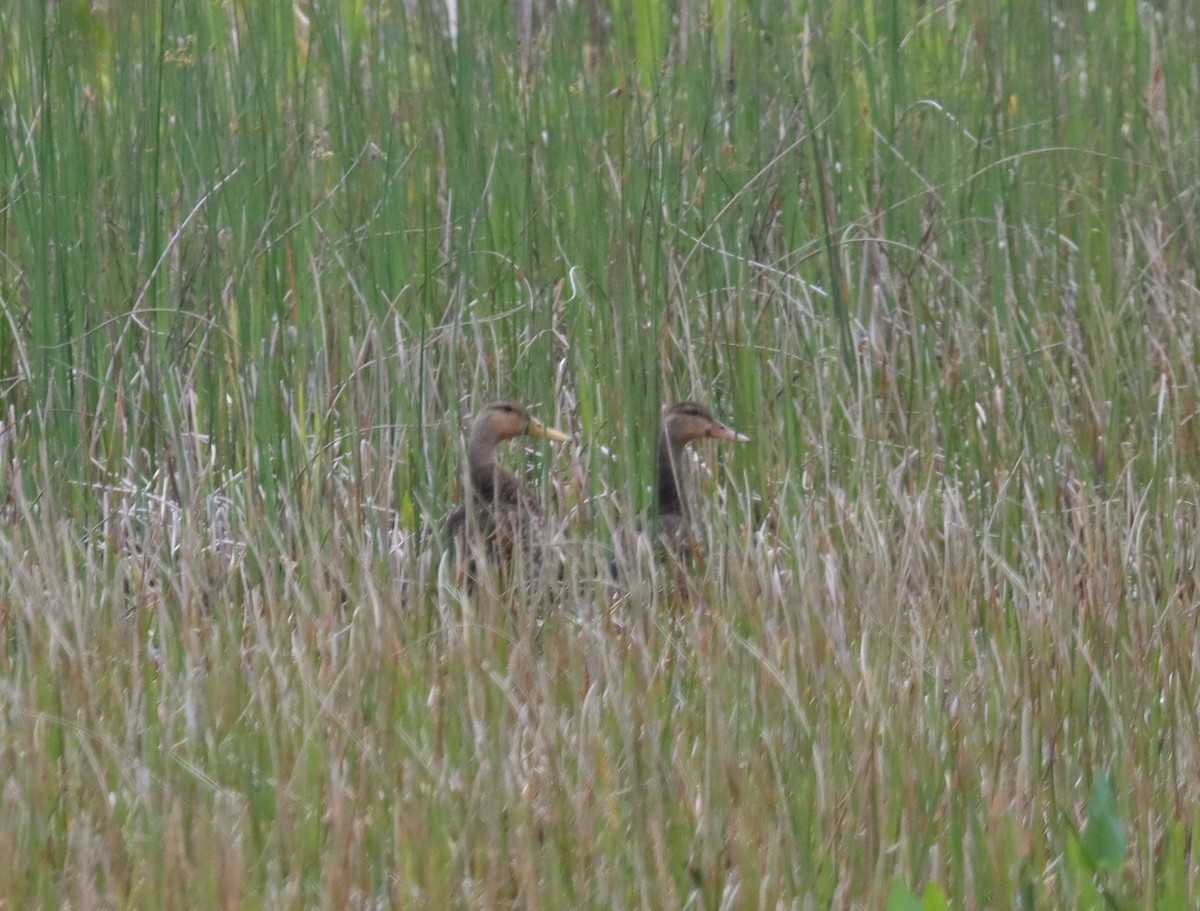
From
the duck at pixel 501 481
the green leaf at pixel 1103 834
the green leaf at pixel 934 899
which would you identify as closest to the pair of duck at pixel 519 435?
the duck at pixel 501 481

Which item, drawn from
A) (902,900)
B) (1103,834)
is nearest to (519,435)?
(1103,834)

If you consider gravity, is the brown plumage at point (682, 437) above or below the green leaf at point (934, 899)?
below

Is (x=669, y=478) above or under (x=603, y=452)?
under

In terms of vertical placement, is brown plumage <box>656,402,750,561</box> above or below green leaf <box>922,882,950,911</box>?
below

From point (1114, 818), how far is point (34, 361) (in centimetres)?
221

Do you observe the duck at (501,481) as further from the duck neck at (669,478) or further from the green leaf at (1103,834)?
the green leaf at (1103,834)

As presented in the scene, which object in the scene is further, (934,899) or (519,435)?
(519,435)

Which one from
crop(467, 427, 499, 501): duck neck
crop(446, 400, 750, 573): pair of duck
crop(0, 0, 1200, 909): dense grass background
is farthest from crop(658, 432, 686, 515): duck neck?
crop(467, 427, 499, 501): duck neck

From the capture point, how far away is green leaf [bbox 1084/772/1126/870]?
1.86 metres

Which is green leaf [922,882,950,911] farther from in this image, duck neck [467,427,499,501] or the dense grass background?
duck neck [467,427,499,501]

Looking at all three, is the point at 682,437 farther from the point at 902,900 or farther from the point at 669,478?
the point at 902,900

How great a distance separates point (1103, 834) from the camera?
1.87 m

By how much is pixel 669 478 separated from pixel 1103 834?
77.4 inches

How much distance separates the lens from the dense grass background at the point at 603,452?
2.07m
